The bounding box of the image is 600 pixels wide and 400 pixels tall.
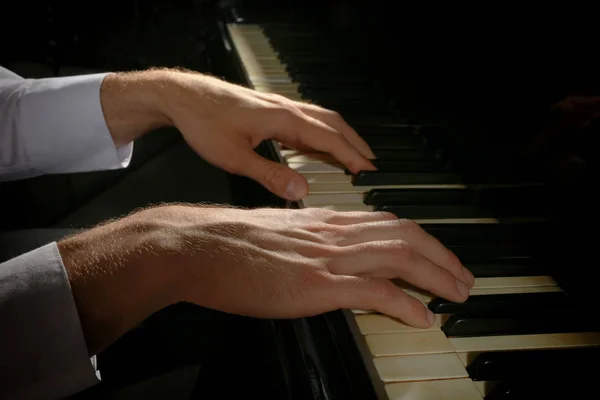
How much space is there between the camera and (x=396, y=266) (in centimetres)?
60

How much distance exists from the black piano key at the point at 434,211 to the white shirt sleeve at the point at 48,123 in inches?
24.7

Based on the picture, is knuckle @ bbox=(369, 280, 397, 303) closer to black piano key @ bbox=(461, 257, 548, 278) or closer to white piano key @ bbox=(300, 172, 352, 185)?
black piano key @ bbox=(461, 257, 548, 278)

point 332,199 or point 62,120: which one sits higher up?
point 332,199

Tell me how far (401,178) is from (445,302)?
324 mm

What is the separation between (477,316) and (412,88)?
67 cm

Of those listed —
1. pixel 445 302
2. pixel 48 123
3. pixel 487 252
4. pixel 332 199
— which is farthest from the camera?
pixel 48 123

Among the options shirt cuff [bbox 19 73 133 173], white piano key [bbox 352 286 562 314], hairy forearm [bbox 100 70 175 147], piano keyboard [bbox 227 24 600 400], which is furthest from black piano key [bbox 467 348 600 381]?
shirt cuff [bbox 19 73 133 173]

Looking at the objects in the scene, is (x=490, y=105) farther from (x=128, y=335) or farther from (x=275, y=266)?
(x=128, y=335)

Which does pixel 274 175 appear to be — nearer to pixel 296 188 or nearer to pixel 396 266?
pixel 296 188

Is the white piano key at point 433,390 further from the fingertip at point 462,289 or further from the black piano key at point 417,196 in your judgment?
the black piano key at point 417,196

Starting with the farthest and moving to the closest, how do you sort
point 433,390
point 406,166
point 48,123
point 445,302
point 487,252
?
point 48,123 → point 406,166 → point 487,252 → point 445,302 → point 433,390

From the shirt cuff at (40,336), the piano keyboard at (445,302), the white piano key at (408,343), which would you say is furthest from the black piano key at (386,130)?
the shirt cuff at (40,336)

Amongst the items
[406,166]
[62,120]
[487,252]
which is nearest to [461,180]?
[406,166]

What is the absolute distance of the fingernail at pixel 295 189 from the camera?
80 centimetres
